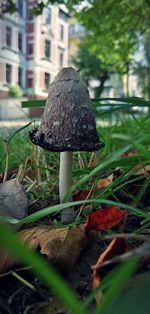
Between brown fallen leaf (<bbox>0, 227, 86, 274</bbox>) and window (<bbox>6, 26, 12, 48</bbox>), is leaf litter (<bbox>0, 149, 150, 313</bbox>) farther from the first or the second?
window (<bbox>6, 26, 12, 48</bbox>)

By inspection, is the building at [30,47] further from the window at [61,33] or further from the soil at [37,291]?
the soil at [37,291]

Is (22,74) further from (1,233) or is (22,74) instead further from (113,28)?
(1,233)

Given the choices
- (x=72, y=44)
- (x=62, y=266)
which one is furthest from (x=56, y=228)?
(x=72, y=44)

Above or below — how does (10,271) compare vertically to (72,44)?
below

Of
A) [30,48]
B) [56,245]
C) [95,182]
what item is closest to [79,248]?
[56,245]

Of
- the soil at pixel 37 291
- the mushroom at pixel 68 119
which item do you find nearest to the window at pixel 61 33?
the mushroom at pixel 68 119
